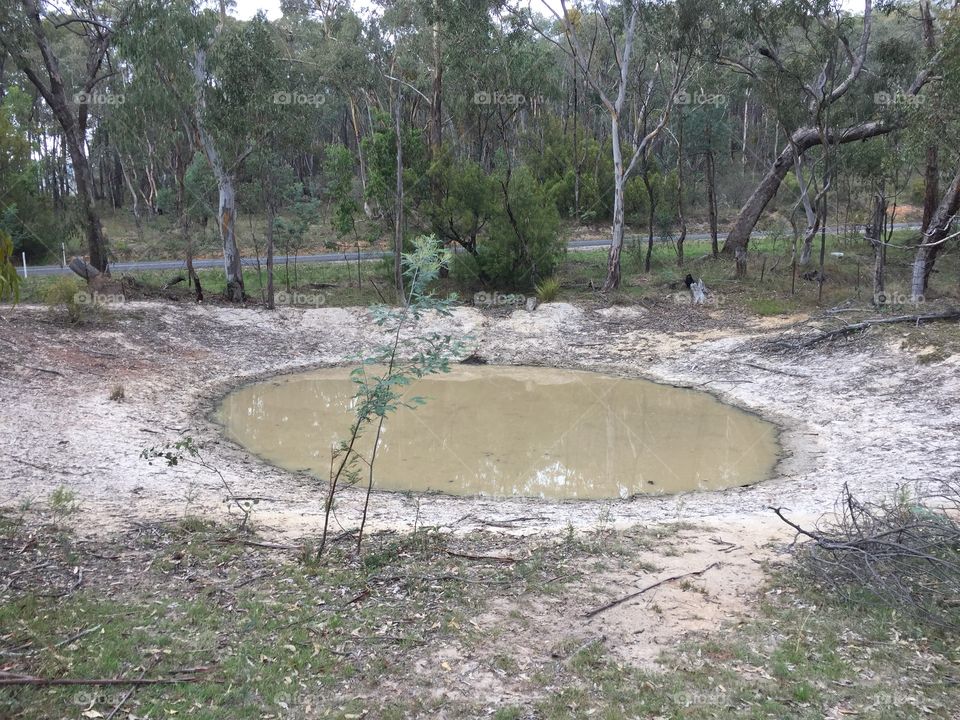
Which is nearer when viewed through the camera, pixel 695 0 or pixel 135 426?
pixel 135 426

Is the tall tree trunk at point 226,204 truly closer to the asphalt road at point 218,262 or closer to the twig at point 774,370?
the asphalt road at point 218,262

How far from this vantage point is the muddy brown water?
378 inches

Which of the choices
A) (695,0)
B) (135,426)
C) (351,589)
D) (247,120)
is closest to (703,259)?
(695,0)

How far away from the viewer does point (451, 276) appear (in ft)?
67.9

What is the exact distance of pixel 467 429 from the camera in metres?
11.7

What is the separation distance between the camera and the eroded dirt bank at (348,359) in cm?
808

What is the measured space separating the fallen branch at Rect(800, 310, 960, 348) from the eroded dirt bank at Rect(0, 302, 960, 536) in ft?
1.33

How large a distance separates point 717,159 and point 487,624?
4269 centimetres

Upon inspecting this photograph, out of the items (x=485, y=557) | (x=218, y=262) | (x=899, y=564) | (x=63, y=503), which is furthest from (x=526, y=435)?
(x=218, y=262)

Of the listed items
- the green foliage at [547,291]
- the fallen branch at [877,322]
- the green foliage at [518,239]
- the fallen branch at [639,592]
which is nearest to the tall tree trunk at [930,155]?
the fallen branch at [877,322]

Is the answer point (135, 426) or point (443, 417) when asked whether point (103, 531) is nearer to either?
point (135, 426)

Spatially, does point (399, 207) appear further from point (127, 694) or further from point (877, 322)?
point (127, 694)

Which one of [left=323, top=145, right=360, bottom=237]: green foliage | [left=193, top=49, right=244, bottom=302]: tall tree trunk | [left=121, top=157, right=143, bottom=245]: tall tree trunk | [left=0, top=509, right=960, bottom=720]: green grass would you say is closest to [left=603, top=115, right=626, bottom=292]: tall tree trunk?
[left=323, top=145, right=360, bottom=237]: green foliage

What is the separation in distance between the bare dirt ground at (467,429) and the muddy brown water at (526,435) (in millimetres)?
442
